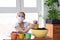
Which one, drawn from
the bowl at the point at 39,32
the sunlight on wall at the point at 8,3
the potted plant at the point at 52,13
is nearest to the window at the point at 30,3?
the sunlight on wall at the point at 8,3

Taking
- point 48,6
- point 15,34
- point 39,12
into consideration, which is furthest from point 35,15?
point 15,34

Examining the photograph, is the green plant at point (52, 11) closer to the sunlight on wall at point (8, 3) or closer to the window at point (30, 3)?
the window at point (30, 3)

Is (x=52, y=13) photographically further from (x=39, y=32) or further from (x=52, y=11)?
(x=39, y=32)

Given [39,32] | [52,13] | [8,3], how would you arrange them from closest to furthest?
[39,32], [52,13], [8,3]

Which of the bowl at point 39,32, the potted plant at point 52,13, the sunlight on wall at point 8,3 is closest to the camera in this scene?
the bowl at point 39,32

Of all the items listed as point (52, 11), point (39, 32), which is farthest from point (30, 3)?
point (39, 32)

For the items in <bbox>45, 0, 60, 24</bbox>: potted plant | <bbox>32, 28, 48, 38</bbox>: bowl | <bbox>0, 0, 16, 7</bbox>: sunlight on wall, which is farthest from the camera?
<bbox>0, 0, 16, 7</bbox>: sunlight on wall

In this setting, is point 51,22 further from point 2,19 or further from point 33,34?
point 2,19

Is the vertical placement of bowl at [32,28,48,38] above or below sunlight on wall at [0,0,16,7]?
below

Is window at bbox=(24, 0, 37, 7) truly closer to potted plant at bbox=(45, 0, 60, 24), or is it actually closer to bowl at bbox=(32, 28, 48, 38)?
potted plant at bbox=(45, 0, 60, 24)

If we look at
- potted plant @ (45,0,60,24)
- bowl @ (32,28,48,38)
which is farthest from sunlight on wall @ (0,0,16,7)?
bowl @ (32,28,48,38)

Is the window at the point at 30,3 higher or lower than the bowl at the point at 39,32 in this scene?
higher

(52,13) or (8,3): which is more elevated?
(8,3)

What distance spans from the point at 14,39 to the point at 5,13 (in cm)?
157
